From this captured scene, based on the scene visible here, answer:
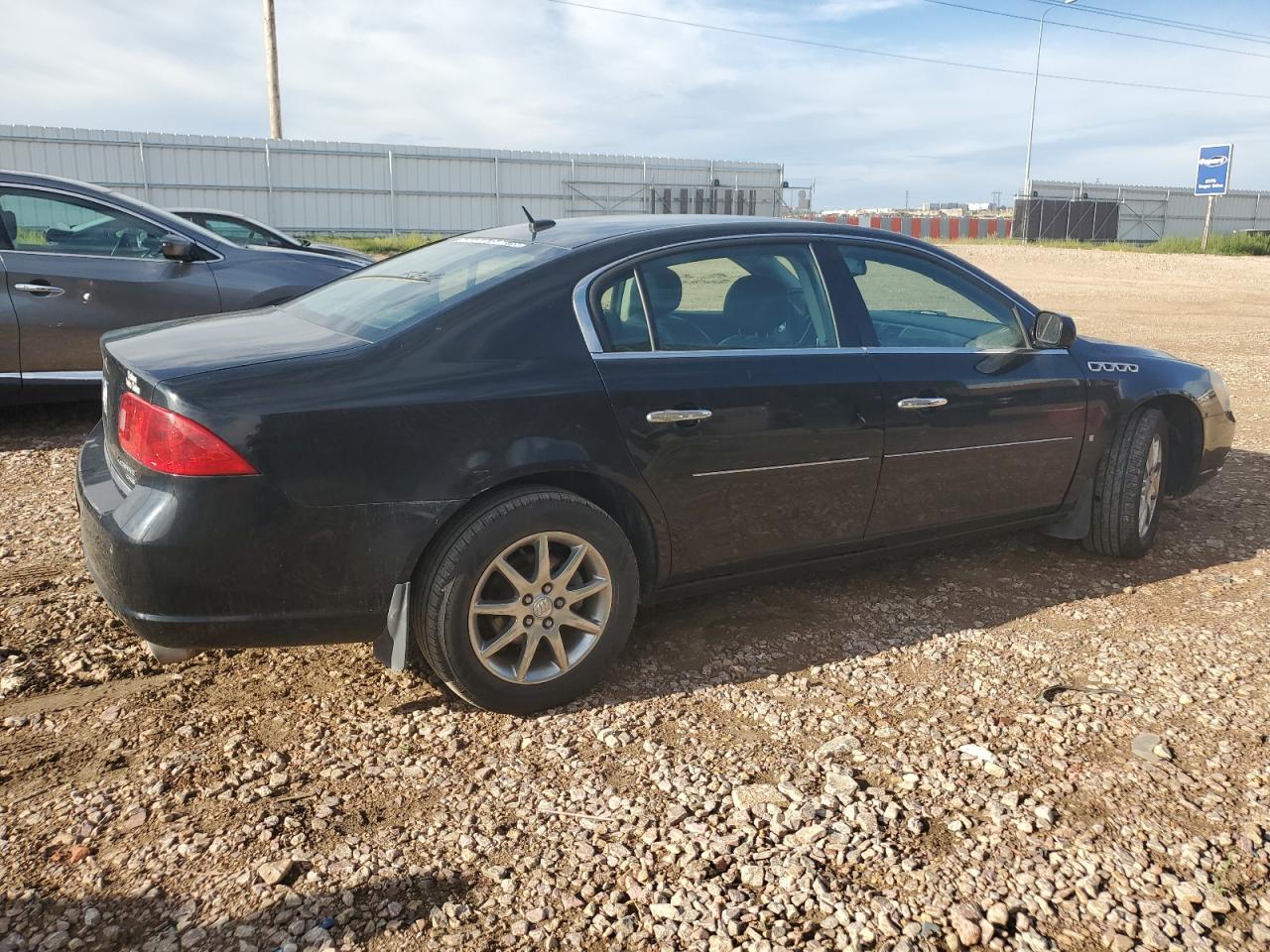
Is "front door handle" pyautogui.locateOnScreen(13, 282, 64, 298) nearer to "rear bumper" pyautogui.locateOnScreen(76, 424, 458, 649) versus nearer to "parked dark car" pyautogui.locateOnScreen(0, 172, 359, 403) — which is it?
"parked dark car" pyautogui.locateOnScreen(0, 172, 359, 403)

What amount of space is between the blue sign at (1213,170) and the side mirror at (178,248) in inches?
1479

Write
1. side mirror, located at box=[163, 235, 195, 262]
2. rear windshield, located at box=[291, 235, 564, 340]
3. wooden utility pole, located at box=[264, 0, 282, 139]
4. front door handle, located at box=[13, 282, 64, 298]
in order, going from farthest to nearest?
1. wooden utility pole, located at box=[264, 0, 282, 139]
2. side mirror, located at box=[163, 235, 195, 262]
3. front door handle, located at box=[13, 282, 64, 298]
4. rear windshield, located at box=[291, 235, 564, 340]

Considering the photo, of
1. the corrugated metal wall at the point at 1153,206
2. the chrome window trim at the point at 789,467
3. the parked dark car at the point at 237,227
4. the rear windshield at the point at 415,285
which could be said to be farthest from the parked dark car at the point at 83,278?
the corrugated metal wall at the point at 1153,206

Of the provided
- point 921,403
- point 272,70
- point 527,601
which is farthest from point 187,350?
point 272,70

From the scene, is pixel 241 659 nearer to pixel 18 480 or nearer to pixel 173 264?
pixel 18 480

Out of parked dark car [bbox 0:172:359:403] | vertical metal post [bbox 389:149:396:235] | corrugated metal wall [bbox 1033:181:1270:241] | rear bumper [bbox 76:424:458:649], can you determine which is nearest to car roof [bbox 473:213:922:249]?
rear bumper [bbox 76:424:458:649]

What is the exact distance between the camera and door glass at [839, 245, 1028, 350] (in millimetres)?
4113

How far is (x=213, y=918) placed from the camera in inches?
92.8

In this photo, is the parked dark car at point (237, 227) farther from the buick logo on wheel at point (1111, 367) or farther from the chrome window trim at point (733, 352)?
the buick logo on wheel at point (1111, 367)

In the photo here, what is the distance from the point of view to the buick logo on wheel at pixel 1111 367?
4.64m

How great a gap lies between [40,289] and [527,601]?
4.98m

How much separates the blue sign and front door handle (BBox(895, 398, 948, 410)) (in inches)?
1484

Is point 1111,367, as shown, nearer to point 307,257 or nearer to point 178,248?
point 307,257

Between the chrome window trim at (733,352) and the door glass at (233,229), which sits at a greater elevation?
the door glass at (233,229)
